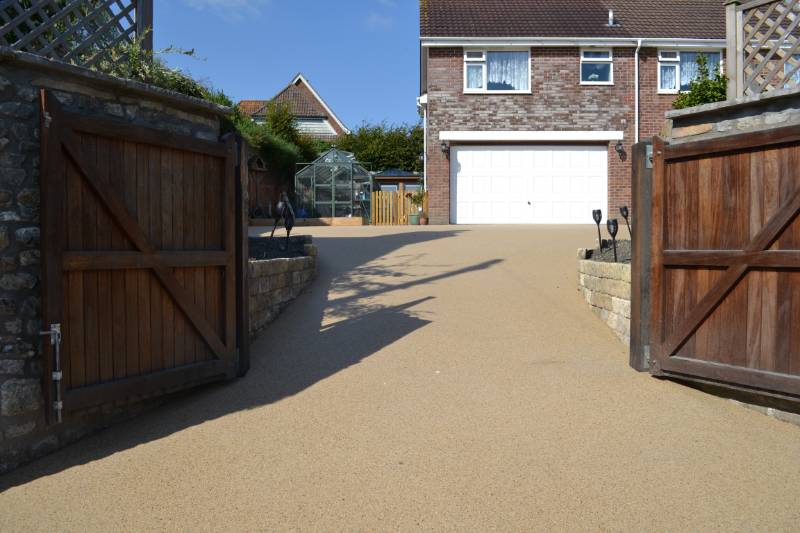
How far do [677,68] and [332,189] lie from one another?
1160 cm

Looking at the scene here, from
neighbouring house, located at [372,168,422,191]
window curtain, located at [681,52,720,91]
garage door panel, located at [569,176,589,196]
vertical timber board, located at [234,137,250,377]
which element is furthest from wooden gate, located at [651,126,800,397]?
neighbouring house, located at [372,168,422,191]

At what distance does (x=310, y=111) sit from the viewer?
40.7 metres

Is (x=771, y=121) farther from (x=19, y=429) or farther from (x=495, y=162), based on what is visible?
(x=495, y=162)

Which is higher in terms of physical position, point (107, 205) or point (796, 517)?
point (107, 205)

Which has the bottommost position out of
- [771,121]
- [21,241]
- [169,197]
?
[21,241]

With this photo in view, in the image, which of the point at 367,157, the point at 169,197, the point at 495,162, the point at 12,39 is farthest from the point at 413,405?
the point at 367,157

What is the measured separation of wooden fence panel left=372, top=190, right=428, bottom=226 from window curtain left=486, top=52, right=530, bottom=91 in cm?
452

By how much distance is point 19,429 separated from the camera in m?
4.56

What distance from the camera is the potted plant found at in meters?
20.3

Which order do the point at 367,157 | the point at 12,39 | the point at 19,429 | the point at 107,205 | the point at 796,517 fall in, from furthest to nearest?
1. the point at 367,157
2. the point at 12,39
3. the point at 107,205
4. the point at 19,429
5. the point at 796,517

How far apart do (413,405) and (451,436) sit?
69 cm

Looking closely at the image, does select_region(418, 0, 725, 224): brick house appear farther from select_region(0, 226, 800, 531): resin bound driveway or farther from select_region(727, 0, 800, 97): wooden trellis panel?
select_region(727, 0, 800, 97): wooden trellis panel

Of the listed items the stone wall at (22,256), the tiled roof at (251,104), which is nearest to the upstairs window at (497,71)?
the stone wall at (22,256)

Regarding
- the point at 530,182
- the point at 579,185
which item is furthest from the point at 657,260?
the point at 579,185
